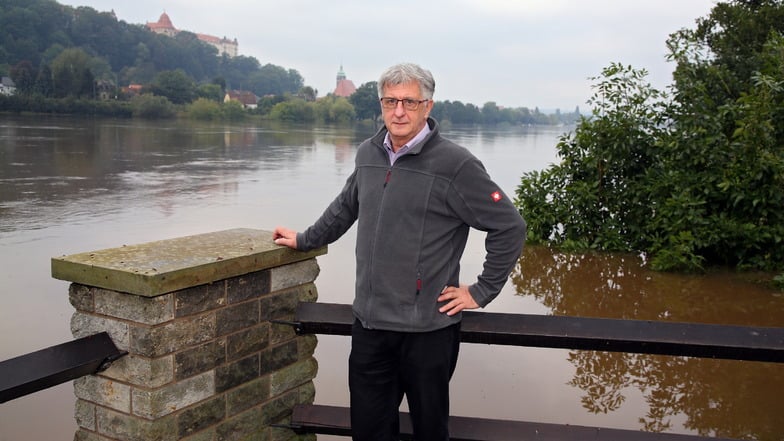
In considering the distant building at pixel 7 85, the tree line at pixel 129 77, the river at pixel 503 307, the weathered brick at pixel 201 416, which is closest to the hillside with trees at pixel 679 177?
the river at pixel 503 307

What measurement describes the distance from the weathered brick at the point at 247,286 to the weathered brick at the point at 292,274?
4cm

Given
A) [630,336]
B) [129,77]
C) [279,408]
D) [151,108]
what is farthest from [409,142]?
[129,77]

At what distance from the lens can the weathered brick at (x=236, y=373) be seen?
9.78 ft

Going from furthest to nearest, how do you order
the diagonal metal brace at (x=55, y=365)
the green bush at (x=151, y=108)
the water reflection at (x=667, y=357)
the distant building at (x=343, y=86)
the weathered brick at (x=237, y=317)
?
the distant building at (x=343, y=86), the green bush at (x=151, y=108), the water reflection at (x=667, y=357), the weathered brick at (x=237, y=317), the diagonal metal brace at (x=55, y=365)

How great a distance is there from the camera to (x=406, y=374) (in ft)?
8.80

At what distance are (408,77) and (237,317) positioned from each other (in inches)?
48.1

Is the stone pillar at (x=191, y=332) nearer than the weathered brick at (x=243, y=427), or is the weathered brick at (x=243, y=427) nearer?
the stone pillar at (x=191, y=332)

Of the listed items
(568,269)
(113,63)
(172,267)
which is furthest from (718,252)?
(113,63)

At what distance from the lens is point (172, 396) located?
2760mm

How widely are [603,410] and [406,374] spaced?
8.70ft

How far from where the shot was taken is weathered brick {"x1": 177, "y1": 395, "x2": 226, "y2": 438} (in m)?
2.84

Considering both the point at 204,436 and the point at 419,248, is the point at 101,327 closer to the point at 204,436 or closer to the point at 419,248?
the point at 204,436

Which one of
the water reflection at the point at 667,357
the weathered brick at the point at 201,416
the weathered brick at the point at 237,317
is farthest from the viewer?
the water reflection at the point at 667,357

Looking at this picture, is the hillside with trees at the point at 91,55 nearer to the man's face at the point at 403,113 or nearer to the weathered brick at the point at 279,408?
the weathered brick at the point at 279,408
